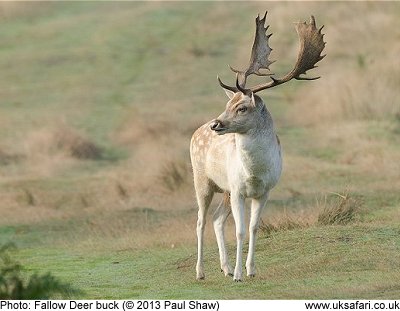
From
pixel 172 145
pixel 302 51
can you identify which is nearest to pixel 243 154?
pixel 302 51

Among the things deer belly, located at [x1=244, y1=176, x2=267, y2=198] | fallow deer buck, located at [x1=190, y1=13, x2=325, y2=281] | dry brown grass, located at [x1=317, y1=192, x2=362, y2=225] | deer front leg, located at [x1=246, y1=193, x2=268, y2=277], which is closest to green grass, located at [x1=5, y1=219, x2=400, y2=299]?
deer front leg, located at [x1=246, y1=193, x2=268, y2=277]

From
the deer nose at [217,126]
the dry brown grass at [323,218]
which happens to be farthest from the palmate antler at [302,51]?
the dry brown grass at [323,218]

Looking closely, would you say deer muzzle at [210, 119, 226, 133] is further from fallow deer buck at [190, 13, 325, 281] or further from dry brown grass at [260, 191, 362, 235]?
dry brown grass at [260, 191, 362, 235]

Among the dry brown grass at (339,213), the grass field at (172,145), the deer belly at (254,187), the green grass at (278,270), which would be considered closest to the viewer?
the green grass at (278,270)

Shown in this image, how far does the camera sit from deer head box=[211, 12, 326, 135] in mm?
13305

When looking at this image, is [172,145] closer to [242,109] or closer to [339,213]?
[339,213]

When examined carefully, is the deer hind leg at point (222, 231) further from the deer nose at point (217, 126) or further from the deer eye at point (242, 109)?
the deer nose at point (217, 126)

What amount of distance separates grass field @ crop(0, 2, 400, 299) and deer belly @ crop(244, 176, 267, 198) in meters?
0.87

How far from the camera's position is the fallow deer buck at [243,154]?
13.4 meters

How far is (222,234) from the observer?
14438 millimetres

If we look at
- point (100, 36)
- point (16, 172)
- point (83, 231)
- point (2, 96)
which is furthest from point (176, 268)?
point (100, 36)

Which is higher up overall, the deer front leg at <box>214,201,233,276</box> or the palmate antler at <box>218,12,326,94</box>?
the palmate antler at <box>218,12,326,94</box>

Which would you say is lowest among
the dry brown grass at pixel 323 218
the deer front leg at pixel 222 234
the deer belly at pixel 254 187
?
the dry brown grass at pixel 323 218

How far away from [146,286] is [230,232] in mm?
4559
